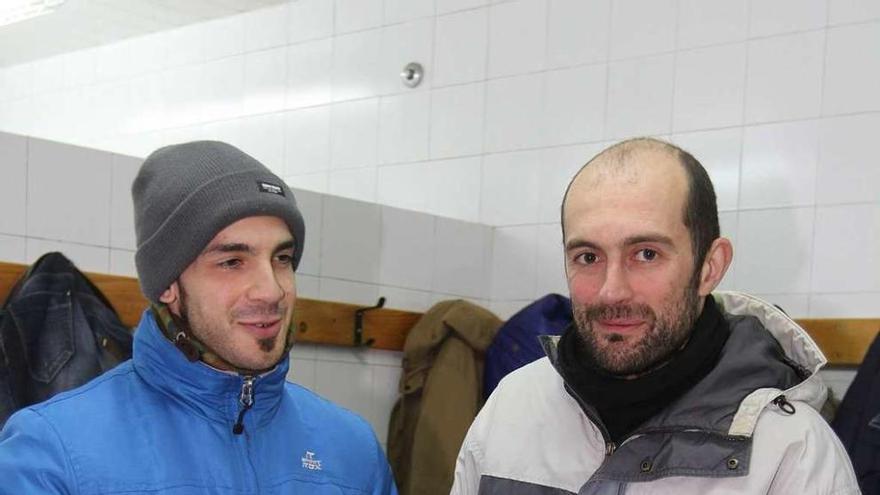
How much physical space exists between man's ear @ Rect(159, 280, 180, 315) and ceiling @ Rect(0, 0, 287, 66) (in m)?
3.66

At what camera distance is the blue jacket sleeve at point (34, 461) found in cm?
158

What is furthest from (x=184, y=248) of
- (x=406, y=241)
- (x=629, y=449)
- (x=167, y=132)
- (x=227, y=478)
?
(x=167, y=132)

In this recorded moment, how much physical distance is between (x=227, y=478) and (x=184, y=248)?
362 millimetres

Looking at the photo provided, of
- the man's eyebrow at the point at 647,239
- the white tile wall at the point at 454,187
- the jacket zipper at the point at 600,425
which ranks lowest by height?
the jacket zipper at the point at 600,425

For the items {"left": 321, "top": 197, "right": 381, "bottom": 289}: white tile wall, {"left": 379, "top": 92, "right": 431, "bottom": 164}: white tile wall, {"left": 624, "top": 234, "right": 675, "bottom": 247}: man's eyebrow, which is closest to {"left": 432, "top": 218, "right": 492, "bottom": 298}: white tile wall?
{"left": 321, "top": 197, "right": 381, "bottom": 289}: white tile wall

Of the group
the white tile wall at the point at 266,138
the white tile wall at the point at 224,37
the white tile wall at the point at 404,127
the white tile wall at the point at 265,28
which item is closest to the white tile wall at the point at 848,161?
the white tile wall at the point at 404,127

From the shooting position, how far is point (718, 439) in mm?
1641

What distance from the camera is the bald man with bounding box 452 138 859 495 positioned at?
5.33ft

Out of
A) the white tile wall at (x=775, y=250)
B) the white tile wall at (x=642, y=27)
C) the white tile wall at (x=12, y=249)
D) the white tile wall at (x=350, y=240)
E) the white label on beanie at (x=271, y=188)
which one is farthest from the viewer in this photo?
the white tile wall at (x=642, y=27)

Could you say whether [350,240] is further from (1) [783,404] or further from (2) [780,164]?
(1) [783,404]

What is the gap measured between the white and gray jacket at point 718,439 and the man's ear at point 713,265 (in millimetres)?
83

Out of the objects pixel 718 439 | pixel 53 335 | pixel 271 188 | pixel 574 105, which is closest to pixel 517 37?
pixel 574 105

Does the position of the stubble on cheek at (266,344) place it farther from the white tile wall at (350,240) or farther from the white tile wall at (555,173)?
the white tile wall at (555,173)

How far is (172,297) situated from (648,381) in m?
0.77
